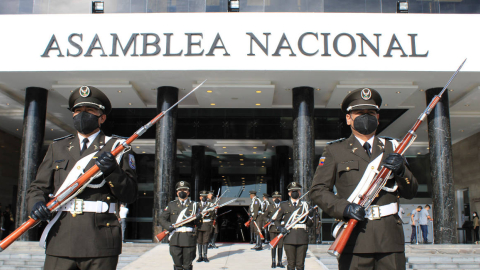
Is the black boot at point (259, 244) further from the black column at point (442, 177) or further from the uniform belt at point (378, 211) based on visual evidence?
the uniform belt at point (378, 211)

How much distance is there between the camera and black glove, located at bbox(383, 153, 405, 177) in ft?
10.2

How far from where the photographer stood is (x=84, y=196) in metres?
3.45

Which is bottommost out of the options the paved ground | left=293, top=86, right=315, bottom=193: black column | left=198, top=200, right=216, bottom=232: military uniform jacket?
the paved ground

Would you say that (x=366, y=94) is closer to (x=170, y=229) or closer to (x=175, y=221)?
(x=170, y=229)

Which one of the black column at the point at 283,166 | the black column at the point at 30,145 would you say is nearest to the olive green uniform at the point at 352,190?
the black column at the point at 30,145

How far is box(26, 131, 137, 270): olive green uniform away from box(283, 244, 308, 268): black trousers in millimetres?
5699

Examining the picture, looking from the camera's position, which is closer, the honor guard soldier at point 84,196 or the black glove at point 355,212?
the black glove at point 355,212

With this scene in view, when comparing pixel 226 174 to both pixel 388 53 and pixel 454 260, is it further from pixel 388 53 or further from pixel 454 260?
pixel 454 260

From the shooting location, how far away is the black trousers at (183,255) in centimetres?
815

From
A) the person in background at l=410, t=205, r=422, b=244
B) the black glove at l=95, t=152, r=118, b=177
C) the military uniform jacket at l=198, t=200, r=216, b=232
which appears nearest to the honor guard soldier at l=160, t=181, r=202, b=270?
the military uniform jacket at l=198, t=200, r=216, b=232

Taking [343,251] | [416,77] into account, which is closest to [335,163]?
[343,251]

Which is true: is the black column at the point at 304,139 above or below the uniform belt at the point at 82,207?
above

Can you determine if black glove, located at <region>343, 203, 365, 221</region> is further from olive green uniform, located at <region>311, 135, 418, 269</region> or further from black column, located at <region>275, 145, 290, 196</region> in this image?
black column, located at <region>275, 145, 290, 196</region>

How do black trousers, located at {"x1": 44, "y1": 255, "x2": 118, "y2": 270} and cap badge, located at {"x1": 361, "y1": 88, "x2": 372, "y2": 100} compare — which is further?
cap badge, located at {"x1": 361, "y1": 88, "x2": 372, "y2": 100}
